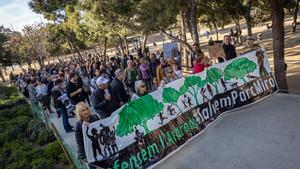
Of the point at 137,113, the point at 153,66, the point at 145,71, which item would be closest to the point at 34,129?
the point at 145,71

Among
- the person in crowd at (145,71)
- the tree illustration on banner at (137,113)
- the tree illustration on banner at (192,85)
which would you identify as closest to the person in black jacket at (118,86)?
the tree illustration on banner at (137,113)

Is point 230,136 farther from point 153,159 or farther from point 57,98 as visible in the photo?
point 57,98

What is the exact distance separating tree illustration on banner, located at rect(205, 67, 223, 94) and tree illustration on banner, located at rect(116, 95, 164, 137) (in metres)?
1.85

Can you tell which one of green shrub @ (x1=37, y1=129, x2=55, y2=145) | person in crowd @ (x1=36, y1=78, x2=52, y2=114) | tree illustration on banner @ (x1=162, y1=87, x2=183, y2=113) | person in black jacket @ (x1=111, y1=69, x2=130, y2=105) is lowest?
Result: green shrub @ (x1=37, y1=129, x2=55, y2=145)

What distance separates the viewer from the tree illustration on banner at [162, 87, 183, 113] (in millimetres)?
7125

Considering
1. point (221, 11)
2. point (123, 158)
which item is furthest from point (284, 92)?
point (221, 11)

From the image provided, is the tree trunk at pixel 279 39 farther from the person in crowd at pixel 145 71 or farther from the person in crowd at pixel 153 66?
the person in crowd at pixel 153 66

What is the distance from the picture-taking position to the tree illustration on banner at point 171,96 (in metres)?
7.13

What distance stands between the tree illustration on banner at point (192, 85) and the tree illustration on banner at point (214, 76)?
30 centimetres

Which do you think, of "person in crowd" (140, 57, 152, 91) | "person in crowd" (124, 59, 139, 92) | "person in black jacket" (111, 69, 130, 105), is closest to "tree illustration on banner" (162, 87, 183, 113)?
"person in black jacket" (111, 69, 130, 105)

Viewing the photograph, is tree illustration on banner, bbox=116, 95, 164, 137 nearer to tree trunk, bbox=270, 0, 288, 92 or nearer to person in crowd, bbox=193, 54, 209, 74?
person in crowd, bbox=193, 54, 209, 74

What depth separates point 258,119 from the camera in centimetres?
757

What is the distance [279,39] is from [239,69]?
1729mm

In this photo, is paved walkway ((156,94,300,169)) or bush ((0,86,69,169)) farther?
bush ((0,86,69,169))
